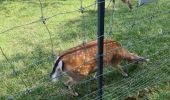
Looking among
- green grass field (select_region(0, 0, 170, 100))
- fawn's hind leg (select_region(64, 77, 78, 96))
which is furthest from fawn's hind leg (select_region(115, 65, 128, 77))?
fawn's hind leg (select_region(64, 77, 78, 96))

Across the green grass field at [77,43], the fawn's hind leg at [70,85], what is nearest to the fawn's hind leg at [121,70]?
the green grass field at [77,43]

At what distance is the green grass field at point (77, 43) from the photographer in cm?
487

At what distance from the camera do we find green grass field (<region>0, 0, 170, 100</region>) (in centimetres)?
487

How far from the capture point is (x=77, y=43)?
638 centimetres

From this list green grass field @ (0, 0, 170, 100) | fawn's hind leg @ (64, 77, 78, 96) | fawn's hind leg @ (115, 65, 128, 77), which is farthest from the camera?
fawn's hind leg @ (115, 65, 128, 77)

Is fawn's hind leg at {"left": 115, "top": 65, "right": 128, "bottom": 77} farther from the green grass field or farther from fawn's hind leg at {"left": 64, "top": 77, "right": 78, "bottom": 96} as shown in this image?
fawn's hind leg at {"left": 64, "top": 77, "right": 78, "bottom": 96}

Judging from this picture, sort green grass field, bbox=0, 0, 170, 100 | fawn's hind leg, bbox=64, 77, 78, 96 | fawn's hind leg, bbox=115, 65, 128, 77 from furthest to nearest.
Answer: fawn's hind leg, bbox=115, 65, 128, 77 < green grass field, bbox=0, 0, 170, 100 < fawn's hind leg, bbox=64, 77, 78, 96

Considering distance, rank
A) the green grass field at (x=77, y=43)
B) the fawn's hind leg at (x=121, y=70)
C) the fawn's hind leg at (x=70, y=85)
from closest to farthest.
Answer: the fawn's hind leg at (x=70, y=85) < the green grass field at (x=77, y=43) < the fawn's hind leg at (x=121, y=70)

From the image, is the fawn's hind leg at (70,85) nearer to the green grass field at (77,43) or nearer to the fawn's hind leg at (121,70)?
the green grass field at (77,43)

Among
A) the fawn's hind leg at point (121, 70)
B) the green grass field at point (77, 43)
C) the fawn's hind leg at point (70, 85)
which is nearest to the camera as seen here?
the fawn's hind leg at point (70, 85)

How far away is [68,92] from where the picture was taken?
4.84 metres

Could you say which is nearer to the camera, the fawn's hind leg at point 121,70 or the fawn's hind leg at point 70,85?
the fawn's hind leg at point 70,85

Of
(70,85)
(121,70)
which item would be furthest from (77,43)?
(70,85)

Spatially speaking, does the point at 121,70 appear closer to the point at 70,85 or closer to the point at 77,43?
the point at 70,85
